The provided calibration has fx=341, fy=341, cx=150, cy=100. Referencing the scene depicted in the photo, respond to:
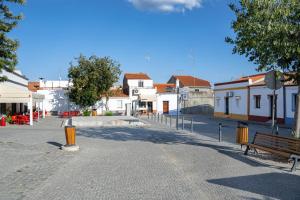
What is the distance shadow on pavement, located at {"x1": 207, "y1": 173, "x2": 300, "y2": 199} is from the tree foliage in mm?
3894

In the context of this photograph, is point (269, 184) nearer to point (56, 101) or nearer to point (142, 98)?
point (142, 98)

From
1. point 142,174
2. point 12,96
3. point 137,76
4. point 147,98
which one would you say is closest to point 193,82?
point 137,76

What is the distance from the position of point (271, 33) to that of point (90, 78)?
3040 cm

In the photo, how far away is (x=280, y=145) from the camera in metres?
10.4

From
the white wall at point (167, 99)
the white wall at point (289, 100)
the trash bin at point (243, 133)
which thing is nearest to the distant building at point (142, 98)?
the white wall at point (167, 99)

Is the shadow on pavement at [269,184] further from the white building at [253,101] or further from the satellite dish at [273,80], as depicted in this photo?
the white building at [253,101]

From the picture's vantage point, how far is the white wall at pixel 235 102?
35.8 metres

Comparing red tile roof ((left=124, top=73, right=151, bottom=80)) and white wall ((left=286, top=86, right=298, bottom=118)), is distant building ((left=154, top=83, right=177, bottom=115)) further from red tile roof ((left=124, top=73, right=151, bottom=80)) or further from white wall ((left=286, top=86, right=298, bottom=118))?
white wall ((left=286, top=86, right=298, bottom=118))

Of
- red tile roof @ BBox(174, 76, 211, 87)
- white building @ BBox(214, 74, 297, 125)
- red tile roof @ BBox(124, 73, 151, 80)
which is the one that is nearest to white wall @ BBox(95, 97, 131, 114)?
red tile roof @ BBox(124, 73, 151, 80)

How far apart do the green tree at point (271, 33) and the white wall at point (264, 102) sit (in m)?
18.9

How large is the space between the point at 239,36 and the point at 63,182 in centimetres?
748

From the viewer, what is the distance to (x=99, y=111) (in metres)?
47.2

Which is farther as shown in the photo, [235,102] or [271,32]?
[235,102]

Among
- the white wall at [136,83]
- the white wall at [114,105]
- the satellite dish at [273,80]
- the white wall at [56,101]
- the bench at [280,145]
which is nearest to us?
the bench at [280,145]
